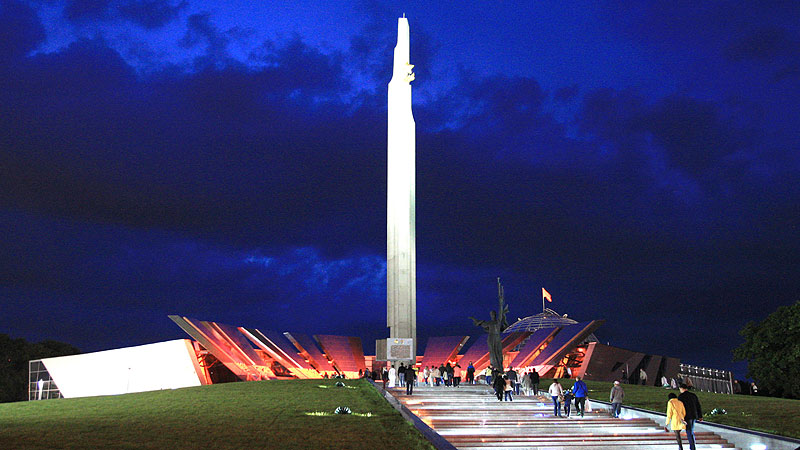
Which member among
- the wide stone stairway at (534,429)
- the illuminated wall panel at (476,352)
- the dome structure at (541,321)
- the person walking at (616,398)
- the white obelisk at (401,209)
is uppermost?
the white obelisk at (401,209)

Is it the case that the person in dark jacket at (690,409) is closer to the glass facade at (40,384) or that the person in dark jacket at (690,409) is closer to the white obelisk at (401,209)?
the white obelisk at (401,209)

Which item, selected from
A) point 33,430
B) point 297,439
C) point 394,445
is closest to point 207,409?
point 33,430

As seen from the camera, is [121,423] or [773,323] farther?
[773,323]

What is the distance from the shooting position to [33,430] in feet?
42.1

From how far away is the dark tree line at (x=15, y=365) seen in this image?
150 feet

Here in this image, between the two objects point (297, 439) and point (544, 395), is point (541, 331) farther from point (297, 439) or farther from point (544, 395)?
point (297, 439)

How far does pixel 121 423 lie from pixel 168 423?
102 cm

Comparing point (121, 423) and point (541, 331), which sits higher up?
point (541, 331)

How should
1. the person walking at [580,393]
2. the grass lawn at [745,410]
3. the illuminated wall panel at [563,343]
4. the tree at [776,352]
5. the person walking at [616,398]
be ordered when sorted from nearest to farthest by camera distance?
the grass lawn at [745,410]
the person walking at [616,398]
the person walking at [580,393]
the tree at [776,352]
the illuminated wall panel at [563,343]

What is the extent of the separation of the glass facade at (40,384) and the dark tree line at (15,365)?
1068 centimetres

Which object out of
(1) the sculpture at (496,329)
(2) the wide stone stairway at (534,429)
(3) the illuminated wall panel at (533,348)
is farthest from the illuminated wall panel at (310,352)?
(2) the wide stone stairway at (534,429)

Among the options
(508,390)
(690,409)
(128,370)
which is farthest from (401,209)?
(690,409)

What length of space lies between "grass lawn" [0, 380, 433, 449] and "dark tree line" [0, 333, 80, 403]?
1191 inches

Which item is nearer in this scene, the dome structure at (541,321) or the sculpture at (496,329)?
the sculpture at (496,329)
